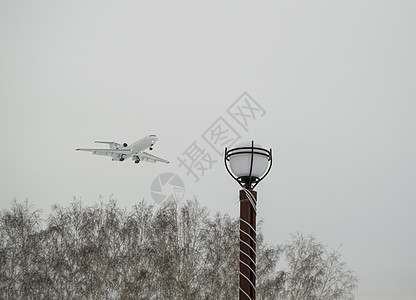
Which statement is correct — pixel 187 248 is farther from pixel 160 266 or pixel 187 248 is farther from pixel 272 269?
pixel 272 269

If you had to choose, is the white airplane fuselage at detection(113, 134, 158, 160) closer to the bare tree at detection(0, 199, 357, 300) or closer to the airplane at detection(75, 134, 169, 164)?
the airplane at detection(75, 134, 169, 164)

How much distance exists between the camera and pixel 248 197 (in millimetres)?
4039

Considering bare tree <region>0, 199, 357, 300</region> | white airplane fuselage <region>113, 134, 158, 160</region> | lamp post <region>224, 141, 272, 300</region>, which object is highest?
white airplane fuselage <region>113, 134, 158, 160</region>

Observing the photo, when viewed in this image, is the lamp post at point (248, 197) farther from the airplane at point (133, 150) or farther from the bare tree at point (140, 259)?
the airplane at point (133, 150)

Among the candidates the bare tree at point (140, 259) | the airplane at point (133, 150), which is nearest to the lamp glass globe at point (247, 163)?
the bare tree at point (140, 259)

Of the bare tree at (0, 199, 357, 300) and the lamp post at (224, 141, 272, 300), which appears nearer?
the lamp post at (224, 141, 272, 300)

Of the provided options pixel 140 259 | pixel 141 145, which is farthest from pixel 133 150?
pixel 140 259

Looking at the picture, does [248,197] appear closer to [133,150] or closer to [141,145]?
[141,145]

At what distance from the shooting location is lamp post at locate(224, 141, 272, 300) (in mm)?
3857

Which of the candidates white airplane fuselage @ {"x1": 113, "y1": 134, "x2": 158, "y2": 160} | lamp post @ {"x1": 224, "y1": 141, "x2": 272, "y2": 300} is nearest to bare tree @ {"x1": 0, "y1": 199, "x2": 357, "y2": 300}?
white airplane fuselage @ {"x1": 113, "y1": 134, "x2": 158, "y2": 160}

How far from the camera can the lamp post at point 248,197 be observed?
3.86 m

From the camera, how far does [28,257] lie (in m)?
21.4

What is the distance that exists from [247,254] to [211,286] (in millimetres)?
17908

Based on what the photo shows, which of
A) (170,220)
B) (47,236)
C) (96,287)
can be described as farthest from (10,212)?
(170,220)
